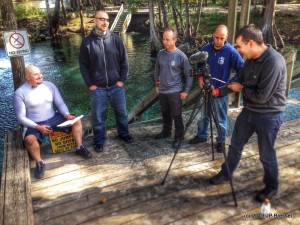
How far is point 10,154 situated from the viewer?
4367 millimetres

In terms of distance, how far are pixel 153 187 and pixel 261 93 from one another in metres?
1.84

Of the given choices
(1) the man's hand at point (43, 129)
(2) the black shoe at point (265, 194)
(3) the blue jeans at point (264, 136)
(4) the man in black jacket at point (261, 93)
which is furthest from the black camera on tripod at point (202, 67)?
(1) the man's hand at point (43, 129)

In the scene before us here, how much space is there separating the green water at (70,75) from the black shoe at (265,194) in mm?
6605

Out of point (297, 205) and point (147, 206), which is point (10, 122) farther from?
point (297, 205)

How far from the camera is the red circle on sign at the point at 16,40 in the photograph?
15.2ft

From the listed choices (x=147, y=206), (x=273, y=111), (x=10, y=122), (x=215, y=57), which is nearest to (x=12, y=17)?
(x=215, y=57)

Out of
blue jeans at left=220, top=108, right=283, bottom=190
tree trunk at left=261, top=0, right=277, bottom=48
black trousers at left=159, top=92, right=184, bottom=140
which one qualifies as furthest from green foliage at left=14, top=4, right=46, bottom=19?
blue jeans at left=220, top=108, right=283, bottom=190

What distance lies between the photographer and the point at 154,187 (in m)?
3.79

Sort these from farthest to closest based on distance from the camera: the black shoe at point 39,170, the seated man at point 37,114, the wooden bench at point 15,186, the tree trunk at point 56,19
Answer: the tree trunk at point 56,19
the seated man at point 37,114
the black shoe at point 39,170
the wooden bench at point 15,186

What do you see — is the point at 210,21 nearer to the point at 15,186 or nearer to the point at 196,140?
the point at 196,140

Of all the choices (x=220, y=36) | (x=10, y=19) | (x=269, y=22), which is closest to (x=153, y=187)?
(x=220, y=36)

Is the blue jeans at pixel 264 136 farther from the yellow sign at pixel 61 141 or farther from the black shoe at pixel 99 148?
the yellow sign at pixel 61 141

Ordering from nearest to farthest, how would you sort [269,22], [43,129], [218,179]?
[218,179]
[43,129]
[269,22]

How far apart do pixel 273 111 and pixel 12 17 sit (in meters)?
4.41
